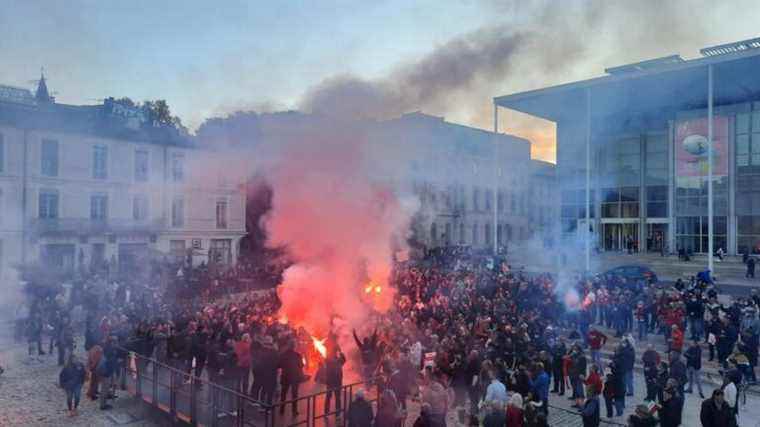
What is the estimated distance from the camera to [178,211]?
98.7ft

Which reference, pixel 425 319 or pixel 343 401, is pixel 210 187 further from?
pixel 343 401

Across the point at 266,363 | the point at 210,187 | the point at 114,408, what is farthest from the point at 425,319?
the point at 210,187

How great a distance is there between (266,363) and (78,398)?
13.0ft

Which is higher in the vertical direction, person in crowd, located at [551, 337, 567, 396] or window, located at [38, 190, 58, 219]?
window, located at [38, 190, 58, 219]

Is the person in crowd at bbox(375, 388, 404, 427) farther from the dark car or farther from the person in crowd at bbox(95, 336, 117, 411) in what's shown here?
the dark car

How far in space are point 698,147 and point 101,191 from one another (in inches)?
1378

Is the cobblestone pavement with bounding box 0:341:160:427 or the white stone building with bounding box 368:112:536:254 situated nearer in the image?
the cobblestone pavement with bounding box 0:341:160:427

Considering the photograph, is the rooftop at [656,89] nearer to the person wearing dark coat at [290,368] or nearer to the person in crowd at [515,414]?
the person in crowd at [515,414]

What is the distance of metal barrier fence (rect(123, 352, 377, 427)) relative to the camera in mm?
8688

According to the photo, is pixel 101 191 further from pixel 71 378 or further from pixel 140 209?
pixel 71 378

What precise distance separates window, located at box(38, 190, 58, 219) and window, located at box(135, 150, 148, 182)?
4.36 meters

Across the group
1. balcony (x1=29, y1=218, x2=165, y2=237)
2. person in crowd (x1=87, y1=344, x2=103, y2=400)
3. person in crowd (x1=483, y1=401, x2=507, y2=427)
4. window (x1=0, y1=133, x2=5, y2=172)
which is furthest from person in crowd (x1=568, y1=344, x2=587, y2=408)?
window (x1=0, y1=133, x2=5, y2=172)

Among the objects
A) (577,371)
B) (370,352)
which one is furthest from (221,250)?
(577,371)

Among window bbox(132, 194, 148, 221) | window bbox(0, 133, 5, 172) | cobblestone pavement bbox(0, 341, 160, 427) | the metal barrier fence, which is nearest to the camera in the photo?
the metal barrier fence
